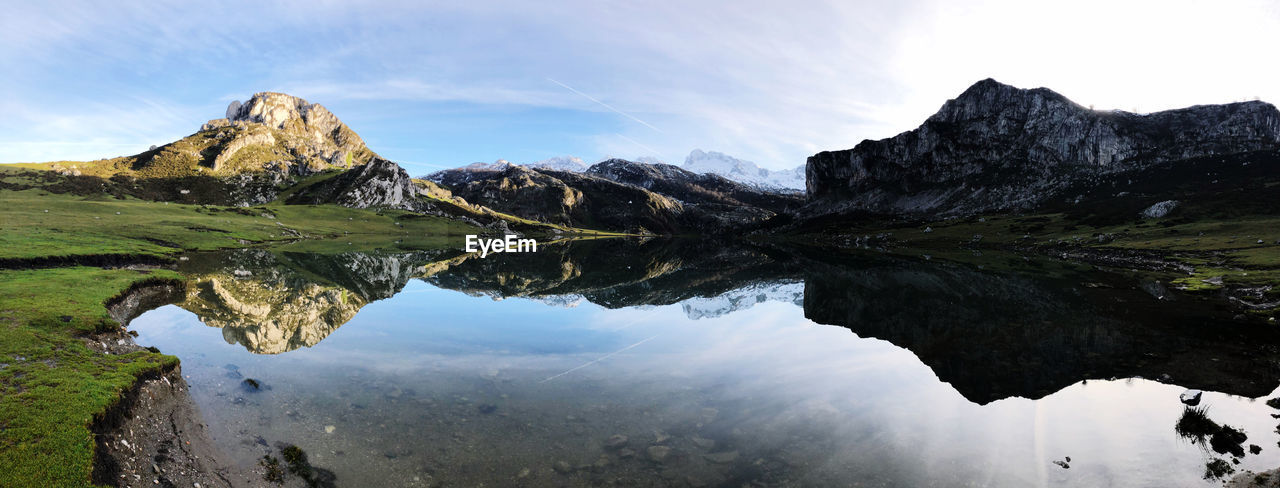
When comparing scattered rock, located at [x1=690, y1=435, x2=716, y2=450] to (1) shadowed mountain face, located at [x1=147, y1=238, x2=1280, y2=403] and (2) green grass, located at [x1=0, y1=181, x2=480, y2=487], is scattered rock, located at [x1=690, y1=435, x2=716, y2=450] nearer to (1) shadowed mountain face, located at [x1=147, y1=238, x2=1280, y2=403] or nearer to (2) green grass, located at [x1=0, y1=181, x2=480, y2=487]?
(1) shadowed mountain face, located at [x1=147, y1=238, x2=1280, y2=403]

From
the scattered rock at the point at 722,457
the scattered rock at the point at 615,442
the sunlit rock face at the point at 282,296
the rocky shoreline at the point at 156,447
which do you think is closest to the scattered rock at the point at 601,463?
Result: the scattered rock at the point at 615,442

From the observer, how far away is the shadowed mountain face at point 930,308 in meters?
30.8

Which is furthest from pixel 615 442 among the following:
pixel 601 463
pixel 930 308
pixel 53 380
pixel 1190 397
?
pixel 930 308

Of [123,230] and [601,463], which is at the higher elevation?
[123,230]

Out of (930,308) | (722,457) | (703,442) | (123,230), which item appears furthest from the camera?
(123,230)

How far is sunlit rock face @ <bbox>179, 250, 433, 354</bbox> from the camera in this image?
34.7 meters

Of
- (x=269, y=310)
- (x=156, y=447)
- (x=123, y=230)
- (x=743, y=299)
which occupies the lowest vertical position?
(x=743, y=299)

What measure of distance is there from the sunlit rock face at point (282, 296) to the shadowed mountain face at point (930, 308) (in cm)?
15

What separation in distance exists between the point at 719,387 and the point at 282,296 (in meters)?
45.2

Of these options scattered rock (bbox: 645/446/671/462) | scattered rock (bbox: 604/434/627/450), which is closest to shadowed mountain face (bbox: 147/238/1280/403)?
scattered rock (bbox: 645/446/671/462)

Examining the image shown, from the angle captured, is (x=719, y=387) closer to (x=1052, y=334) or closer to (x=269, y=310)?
(x=1052, y=334)

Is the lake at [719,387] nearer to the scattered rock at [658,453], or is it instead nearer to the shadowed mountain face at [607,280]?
the scattered rock at [658,453]

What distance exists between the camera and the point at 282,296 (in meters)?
47.8

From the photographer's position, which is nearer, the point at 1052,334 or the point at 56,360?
the point at 56,360
